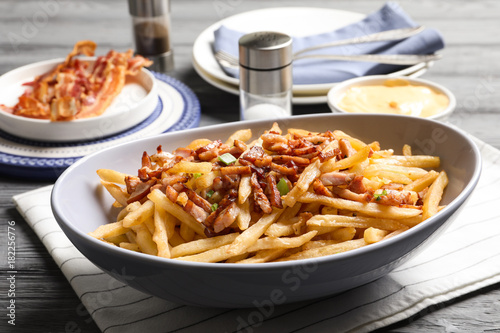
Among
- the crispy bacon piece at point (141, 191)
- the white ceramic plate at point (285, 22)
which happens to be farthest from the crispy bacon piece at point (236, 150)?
the white ceramic plate at point (285, 22)

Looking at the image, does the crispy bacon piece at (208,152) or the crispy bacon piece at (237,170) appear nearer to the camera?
the crispy bacon piece at (237,170)

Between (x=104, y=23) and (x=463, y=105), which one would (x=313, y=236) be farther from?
(x=104, y=23)

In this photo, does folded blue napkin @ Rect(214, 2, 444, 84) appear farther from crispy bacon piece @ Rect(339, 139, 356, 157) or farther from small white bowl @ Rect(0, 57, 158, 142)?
crispy bacon piece @ Rect(339, 139, 356, 157)

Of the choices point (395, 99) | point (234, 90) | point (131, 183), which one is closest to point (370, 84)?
point (395, 99)

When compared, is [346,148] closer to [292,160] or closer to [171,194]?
[292,160]

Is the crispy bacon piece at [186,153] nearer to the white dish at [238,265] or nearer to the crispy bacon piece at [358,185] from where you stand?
the white dish at [238,265]

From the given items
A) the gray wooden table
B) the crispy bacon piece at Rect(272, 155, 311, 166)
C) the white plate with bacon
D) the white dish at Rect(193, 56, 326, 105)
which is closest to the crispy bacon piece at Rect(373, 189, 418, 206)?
the crispy bacon piece at Rect(272, 155, 311, 166)

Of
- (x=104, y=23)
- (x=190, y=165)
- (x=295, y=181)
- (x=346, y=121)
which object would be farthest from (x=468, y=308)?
(x=104, y=23)
